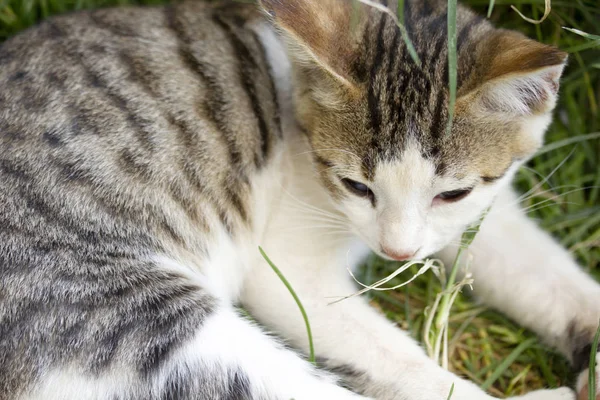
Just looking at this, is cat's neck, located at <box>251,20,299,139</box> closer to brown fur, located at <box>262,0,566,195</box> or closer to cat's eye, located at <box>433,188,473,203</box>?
brown fur, located at <box>262,0,566,195</box>

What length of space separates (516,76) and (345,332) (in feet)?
2.42

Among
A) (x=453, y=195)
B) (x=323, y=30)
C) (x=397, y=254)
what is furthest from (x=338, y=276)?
(x=323, y=30)

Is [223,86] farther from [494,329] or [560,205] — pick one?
[560,205]

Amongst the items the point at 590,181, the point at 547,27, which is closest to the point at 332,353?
the point at 590,181

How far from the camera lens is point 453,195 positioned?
5.14ft

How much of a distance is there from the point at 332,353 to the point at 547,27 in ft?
4.59

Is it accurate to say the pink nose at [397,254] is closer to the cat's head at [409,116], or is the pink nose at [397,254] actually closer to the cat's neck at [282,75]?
the cat's head at [409,116]

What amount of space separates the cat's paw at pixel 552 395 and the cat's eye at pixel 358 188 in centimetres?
65

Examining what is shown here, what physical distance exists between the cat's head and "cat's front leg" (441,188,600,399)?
32cm

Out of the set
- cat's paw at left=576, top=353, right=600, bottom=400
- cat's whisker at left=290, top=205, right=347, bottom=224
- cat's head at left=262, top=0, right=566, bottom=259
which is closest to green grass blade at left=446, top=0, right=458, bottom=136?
cat's head at left=262, top=0, right=566, bottom=259

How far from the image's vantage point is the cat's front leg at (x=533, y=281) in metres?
1.84

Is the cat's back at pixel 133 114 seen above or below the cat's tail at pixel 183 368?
above

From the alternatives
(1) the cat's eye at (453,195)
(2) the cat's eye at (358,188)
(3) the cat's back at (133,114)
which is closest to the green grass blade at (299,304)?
(3) the cat's back at (133,114)

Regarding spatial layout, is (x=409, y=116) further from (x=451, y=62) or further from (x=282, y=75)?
(x=282, y=75)
